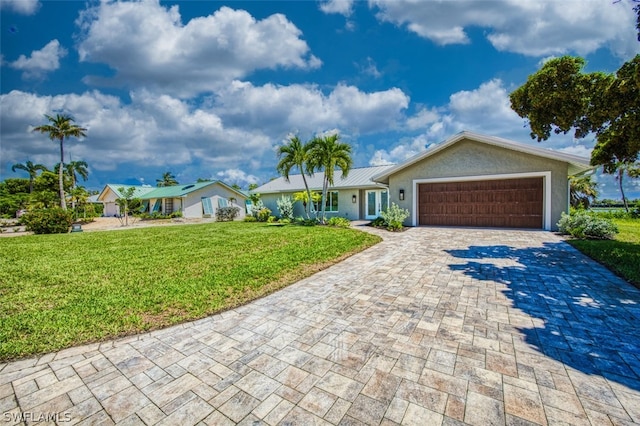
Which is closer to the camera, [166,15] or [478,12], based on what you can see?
[478,12]

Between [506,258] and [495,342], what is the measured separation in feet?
16.6

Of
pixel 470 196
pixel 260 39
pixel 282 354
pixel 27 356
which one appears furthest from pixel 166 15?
pixel 470 196

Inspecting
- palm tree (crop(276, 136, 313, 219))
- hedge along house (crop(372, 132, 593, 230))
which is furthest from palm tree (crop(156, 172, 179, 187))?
hedge along house (crop(372, 132, 593, 230))

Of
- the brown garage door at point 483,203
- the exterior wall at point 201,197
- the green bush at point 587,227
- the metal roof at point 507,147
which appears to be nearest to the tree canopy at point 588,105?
the green bush at point 587,227

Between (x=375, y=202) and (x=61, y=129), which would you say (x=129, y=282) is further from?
(x=61, y=129)

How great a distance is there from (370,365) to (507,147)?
1273 centimetres

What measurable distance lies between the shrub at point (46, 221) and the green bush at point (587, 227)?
1021 inches

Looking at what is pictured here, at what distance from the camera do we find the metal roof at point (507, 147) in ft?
35.3

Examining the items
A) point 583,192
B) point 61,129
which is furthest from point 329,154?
point 583,192

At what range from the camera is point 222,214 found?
24875 millimetres

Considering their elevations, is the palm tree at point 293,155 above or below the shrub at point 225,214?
above

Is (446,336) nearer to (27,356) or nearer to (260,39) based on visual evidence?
(27,356)

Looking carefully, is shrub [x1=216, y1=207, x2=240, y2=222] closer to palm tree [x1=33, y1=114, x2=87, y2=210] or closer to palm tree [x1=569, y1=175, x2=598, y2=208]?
palm tree [x1=33, y1=114, x2=87, y2=210]

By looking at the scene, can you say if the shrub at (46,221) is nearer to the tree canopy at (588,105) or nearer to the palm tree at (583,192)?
the tree canopy at (588,105)
